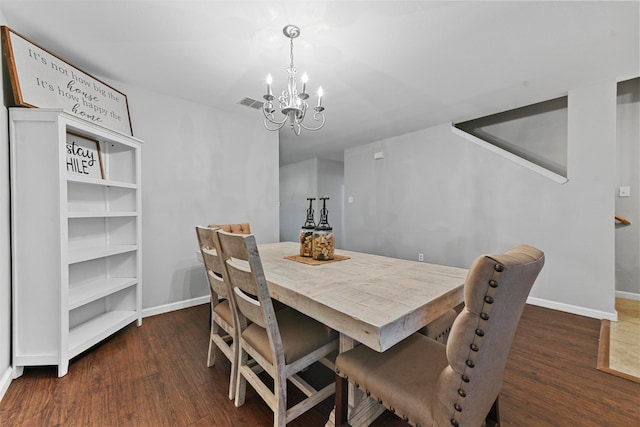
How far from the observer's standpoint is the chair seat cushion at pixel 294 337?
118 cm

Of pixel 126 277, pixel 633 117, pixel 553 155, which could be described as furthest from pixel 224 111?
pixel 633 117

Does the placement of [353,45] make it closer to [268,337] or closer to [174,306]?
[268,337]

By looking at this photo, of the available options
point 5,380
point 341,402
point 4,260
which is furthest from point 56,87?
point 341,402

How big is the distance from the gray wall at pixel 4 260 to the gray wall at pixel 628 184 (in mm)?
5705

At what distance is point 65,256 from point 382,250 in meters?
3.99

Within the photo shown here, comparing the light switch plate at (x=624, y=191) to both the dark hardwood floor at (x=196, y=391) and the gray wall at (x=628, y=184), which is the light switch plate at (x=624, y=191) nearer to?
the gray wall at (x=628, y=184)

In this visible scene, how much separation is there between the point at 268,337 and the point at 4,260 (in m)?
1.75

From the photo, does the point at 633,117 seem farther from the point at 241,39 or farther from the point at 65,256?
the point at 65,256

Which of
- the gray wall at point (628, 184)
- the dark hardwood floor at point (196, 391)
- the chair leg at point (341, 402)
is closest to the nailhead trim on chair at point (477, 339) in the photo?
the chair leg at point (341, 402)

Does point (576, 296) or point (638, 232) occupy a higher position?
point (638, 232)

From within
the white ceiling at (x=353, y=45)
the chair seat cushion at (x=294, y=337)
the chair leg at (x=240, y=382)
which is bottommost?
the chair leg at (x=240, y=382)

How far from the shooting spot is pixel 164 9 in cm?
159

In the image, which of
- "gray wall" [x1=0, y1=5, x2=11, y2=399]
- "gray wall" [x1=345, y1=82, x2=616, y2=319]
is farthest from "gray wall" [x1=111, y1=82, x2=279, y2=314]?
"gray wall" [x1=345, y1=82, x2=616, y2=319]

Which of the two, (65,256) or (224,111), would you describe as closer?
(65,256)
